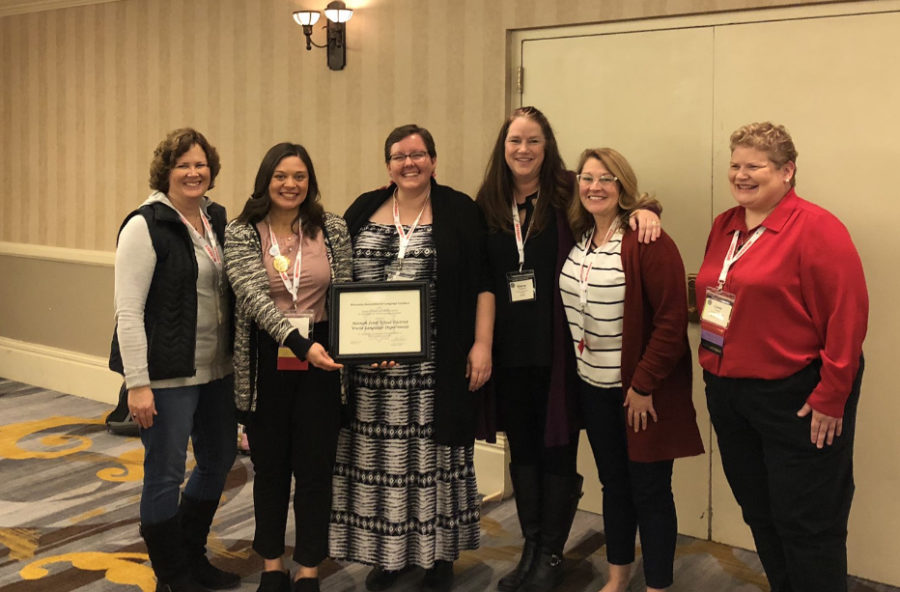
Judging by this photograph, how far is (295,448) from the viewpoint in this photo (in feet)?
9.22

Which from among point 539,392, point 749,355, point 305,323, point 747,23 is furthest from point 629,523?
point 747,23

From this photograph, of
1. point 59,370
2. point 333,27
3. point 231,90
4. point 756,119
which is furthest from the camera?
point 59,370

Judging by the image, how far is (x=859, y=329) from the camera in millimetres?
2305

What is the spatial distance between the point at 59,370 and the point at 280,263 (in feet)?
13.3

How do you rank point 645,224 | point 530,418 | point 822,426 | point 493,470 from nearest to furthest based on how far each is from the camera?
point 822,426
point 645,224
point 530,418
point 493,470

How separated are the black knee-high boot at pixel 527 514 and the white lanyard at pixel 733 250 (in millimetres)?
960

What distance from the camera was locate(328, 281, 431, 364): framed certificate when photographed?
106 inches

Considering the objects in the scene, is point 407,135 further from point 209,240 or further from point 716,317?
point 716,317

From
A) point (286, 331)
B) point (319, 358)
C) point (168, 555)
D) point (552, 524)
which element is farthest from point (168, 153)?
point (552, 524)

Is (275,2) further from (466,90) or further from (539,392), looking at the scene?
(539,392)

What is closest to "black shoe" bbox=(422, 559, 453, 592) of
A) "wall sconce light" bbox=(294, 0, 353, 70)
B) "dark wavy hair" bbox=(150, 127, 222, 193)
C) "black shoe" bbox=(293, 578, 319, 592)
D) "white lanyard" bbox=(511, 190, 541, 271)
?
"black shoe" bbox=(293, 578, 319, 592)

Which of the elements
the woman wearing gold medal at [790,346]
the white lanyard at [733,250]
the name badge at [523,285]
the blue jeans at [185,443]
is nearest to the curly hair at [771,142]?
the woman wearing gold medal at [790,346]

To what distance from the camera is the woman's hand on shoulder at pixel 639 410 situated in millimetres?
2619

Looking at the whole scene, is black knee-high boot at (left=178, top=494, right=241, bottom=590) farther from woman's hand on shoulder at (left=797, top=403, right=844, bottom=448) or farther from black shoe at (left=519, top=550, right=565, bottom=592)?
woman's hand on shoulder at (left=797, top=403, right=844, bottom=448)
